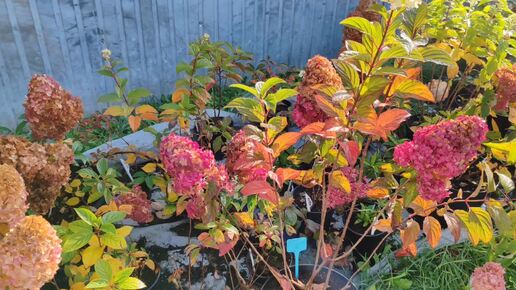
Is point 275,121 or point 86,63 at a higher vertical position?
point 275,121

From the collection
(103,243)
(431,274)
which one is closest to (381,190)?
(431,274)

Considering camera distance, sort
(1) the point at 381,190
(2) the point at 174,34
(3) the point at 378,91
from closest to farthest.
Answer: (3) the point at 378,91
(1) the point at 381,190
(2) the point at 174,34

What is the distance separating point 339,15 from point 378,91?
3.34m

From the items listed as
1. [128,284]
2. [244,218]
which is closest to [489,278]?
[244,218]

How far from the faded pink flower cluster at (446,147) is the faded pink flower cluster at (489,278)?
0.68m

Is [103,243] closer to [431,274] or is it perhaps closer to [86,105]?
[431,274]

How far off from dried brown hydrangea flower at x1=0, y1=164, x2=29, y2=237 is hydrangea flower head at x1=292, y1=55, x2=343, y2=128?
0.83 metres

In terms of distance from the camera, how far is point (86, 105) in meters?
3.23

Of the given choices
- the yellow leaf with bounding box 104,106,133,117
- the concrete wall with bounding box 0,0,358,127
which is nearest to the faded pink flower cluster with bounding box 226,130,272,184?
the yellow leaf with bounding box 104,106,133,117

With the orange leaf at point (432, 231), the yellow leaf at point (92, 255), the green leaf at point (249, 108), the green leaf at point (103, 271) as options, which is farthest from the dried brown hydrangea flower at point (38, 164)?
the orange leaf at point (432, 231)

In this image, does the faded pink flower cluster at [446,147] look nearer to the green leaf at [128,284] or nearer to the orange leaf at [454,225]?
the orange leaf at [454,225]

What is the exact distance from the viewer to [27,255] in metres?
0.89

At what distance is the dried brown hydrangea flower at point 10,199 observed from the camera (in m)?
0.92

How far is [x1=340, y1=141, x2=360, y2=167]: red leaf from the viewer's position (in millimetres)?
1109
